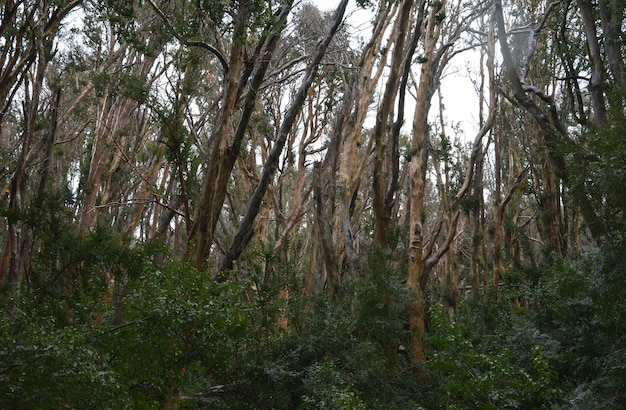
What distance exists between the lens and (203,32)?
1057 centimetres

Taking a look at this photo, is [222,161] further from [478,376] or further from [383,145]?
[478,376]

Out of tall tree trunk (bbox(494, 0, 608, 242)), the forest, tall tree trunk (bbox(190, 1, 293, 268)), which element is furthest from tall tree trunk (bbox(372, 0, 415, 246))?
tall tree trunk (bbox(190, 1, 293, 268))

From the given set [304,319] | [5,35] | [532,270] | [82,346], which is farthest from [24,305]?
[532,270]

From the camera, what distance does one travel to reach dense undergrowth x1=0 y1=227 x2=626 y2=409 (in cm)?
568

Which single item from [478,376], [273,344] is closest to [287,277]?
[273,344]

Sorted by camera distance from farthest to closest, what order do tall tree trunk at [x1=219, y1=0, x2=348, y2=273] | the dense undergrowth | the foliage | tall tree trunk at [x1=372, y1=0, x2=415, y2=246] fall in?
tall tree trunk at [x1=372, y1=0, x2=415, y2=246]
tall tree trunk at [x1=219, y1=0, x2=348, y2=273]
the foliage
the dense undergrowth

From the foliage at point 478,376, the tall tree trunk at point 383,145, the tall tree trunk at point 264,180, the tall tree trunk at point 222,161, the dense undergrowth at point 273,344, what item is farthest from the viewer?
the tall tree trunk at point 383,145

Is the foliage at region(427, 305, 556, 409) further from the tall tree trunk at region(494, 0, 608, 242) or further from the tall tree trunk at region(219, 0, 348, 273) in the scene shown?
the tall tree trunk at region(219, 0, 348, 273)

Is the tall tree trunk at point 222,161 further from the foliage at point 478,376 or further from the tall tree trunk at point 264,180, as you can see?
the foliage at point 478,376

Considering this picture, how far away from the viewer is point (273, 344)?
9.24 metres

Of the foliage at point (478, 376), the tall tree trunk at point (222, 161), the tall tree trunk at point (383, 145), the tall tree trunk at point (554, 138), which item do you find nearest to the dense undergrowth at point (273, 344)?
the foliage at point (478, 376)

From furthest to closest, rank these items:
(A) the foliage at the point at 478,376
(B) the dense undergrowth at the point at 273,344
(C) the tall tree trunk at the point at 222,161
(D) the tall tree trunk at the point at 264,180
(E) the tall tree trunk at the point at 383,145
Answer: (E) the tall tree trunk at the point at 383,145 < (D) the tall tree trunk at the point at 264,180 < (C) the tall tree trunk at the point at 222,161 < (A) the foliage at the point at 478,376 < (B) the dense undergrowth at the point at 273,344

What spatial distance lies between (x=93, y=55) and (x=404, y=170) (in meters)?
9.87

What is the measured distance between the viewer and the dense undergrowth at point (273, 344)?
18.6ft
